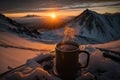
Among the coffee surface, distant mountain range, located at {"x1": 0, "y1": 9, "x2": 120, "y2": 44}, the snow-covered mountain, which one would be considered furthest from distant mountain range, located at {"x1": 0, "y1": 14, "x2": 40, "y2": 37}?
the snow-covered mountain

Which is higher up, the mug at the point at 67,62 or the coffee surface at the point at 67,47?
the coffee surface at the point at 67,47

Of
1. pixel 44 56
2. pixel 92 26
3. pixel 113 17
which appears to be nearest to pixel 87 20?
pixel 92 26

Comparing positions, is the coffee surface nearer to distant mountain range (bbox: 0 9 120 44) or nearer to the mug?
the mug

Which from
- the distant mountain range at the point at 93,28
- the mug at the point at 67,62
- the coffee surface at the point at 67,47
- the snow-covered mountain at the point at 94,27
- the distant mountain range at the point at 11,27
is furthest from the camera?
the snow-covered mountain at the point at 94,27

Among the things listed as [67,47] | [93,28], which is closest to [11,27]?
[67,47]

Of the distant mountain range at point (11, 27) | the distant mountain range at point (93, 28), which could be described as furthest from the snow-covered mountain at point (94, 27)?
the distant mountain range at point (11, 27)

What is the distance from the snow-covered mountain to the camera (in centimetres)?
1736

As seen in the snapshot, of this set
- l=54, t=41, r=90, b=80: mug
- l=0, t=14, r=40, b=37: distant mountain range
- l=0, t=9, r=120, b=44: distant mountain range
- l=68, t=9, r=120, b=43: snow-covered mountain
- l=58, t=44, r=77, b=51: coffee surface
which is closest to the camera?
l=54, t=41, r=90, b=80: mug

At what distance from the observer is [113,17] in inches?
834

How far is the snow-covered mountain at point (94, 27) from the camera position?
17.4 meters

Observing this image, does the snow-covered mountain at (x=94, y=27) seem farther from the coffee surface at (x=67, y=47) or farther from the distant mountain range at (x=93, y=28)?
the coffee surface at (x=67, y=47)

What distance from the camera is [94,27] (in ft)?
58.8

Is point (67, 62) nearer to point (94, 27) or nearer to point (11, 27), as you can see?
point (11, 27)

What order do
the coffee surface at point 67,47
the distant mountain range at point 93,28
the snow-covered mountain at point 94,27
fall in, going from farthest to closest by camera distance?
the snow-covered mountain at point 94,27
the distant mountain range at point 93,28
the coffee surface at point 67,47
